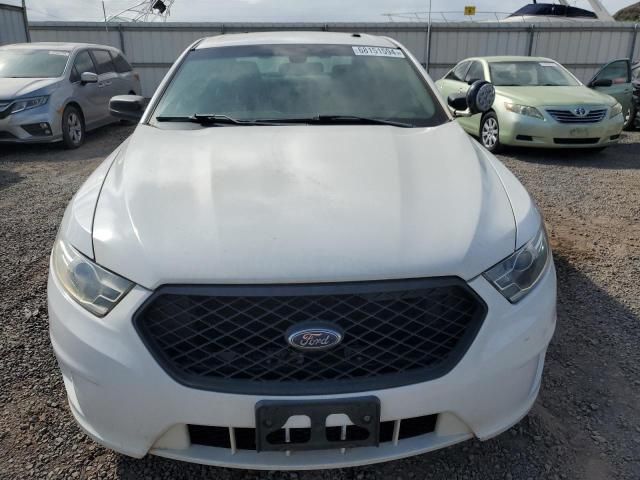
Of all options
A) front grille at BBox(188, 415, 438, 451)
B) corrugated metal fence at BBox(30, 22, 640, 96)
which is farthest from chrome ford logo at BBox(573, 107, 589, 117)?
corrugated metal fence at BBox(30, 22, 640, 96)

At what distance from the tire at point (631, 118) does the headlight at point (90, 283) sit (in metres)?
10.3

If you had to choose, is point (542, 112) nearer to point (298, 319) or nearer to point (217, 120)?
point (217, 120)

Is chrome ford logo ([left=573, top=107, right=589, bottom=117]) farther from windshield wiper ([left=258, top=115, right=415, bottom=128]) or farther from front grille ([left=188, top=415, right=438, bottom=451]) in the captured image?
front grille ([left=188, top=415, right=438, bottom=451])

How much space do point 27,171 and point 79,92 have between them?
7.02 feet

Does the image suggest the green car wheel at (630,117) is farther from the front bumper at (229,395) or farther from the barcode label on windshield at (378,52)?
the front bumper at (229,395)

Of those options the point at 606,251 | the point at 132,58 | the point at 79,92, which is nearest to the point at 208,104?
the point at 606,251

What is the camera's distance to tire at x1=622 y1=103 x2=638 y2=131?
971cm

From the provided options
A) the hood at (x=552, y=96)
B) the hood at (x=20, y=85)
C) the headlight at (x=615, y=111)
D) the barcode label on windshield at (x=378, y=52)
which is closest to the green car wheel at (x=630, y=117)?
the hood at (x=552, y=96)

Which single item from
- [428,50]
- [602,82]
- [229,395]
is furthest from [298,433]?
[428,50]

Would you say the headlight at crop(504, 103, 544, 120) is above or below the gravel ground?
above

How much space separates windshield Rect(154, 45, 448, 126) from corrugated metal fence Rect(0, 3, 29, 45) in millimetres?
12038

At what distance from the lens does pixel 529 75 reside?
848 cm

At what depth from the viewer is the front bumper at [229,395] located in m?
1.52

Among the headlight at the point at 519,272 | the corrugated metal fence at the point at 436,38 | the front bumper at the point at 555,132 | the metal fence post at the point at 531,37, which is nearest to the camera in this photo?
the headlight at the point at 519,272
